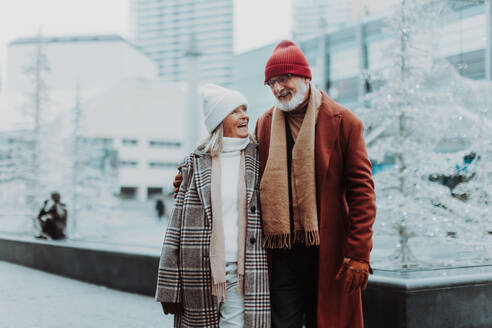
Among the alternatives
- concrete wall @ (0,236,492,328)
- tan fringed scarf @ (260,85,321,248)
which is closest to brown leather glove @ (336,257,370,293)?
tan fringed scarf @ (260,85,321,248)

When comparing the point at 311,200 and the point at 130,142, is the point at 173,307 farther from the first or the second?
the point at 130,142

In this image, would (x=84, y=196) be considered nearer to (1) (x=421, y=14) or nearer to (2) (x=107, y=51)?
(1) (x=421, y=14)

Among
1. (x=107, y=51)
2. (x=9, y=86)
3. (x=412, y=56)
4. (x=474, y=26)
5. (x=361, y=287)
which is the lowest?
(x=361, y=287)

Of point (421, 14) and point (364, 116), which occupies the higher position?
point (421, 14)

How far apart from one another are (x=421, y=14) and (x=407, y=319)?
22.2 feet

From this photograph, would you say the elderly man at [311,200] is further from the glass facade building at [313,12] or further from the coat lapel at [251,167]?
the glass facade building at [313,12]

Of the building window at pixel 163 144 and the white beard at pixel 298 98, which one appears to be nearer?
the white beard at pixel 298 98

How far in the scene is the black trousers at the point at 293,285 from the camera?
2791 millimetres

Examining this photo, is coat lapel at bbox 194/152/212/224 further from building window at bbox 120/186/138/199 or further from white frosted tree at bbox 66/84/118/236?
building window at bbox 120/186/138/199

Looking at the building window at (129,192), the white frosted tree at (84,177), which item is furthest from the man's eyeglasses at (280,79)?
the building window at (129,192)

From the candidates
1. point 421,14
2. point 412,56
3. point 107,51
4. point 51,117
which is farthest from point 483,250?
point 107,51

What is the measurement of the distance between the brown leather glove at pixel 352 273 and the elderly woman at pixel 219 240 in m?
0.44

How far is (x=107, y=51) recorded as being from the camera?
97.6 m

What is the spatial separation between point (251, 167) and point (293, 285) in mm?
708
